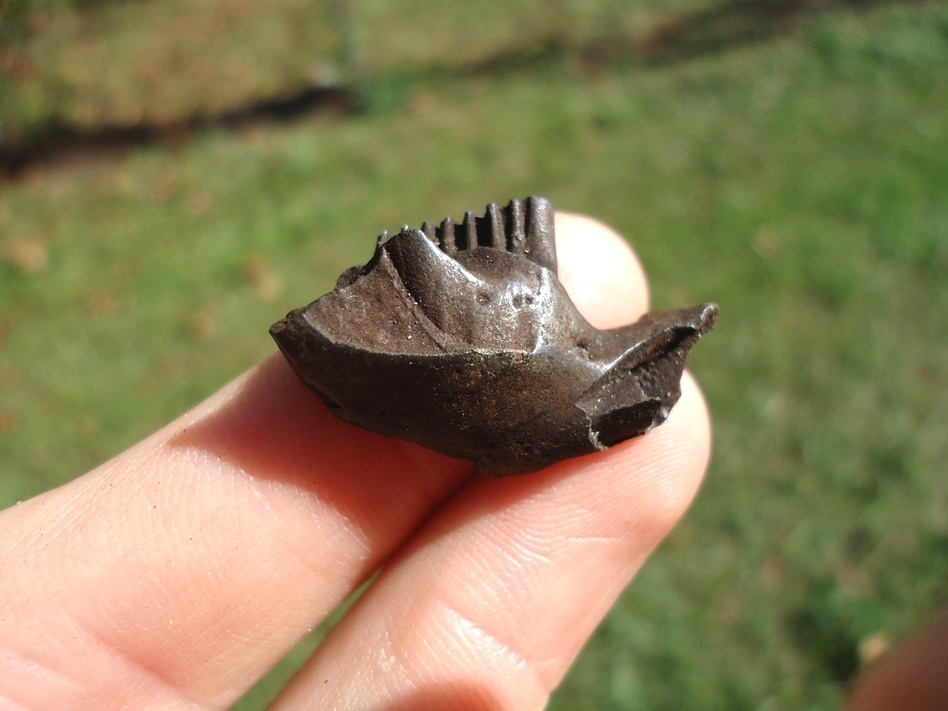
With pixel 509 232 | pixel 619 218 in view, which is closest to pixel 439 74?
pixel 619 218

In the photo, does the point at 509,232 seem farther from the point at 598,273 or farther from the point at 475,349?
the point at 598,273

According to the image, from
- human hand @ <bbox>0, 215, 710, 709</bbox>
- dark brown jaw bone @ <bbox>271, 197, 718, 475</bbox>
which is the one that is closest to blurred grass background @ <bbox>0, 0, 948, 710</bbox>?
human hand @ <bbox>0, 215, 710, 709</bbox>

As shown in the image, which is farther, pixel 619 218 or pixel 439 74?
pixel 439 74

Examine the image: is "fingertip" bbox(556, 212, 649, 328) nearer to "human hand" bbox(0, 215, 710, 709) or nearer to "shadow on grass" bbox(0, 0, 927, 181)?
"human hand" bbox(0, 215, 710, 709)

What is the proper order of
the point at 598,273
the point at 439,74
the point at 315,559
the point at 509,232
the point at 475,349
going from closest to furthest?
the point at 475,349
the point at 509,232
the point at 315,559
the point at 598,273
the point at 439,74

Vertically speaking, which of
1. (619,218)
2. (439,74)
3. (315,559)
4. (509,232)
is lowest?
(315,559)

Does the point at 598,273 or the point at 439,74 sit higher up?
the point at 439,74
